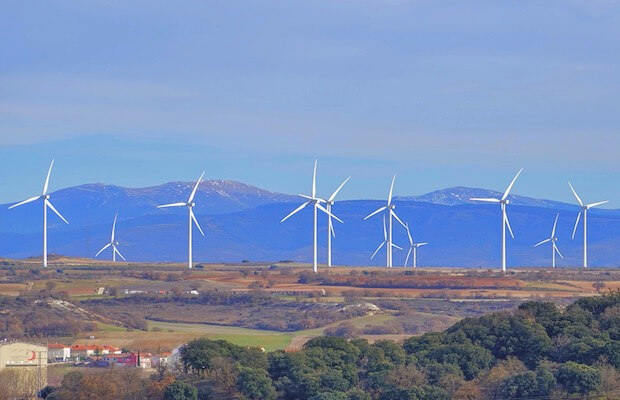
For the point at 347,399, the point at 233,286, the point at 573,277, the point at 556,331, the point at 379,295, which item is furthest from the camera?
the point at 573,277

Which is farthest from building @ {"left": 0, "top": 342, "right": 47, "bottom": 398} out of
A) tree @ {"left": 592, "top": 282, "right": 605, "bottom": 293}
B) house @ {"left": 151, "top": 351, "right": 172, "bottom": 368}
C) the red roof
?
tree @ {"left": 592, "top": 282, "right": 605, "bottom": 293}

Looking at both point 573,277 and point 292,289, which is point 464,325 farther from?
point 573,277

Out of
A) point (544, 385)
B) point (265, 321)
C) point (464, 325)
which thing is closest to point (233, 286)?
point (265, 321)

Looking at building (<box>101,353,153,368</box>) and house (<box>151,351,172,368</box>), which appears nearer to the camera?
house (<box>151,351,172,368</box>)

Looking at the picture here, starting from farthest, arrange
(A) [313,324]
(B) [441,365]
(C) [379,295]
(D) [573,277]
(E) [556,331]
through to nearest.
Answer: (D) [573,277], (C) [379,295], (A) [313,324], (E) [556,331], (B) [441,365]

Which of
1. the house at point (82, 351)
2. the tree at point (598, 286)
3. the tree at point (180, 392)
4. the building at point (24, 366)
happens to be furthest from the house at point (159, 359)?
the tree at point (598, 286)

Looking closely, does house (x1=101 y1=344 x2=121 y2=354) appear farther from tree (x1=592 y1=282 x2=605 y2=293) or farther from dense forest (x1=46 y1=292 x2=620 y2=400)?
tree (x1=592 y1=282 x2=605 y2=293)

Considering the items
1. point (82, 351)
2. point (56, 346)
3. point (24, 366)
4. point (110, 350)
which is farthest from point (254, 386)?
point (56, 346)
